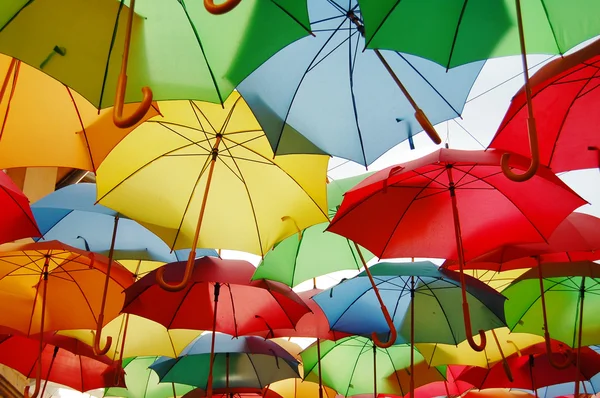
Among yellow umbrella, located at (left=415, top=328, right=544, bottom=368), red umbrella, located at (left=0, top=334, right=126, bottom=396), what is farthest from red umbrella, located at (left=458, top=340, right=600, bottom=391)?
red umbrella, located at (left=0, top=334, right=126, bottom=396)

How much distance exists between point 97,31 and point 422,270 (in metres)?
2.65

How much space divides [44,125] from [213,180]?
1.16 meters

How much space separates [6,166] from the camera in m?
3.45

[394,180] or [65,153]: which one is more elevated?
[65,153]

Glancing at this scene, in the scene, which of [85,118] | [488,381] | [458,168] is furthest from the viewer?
[488,381]

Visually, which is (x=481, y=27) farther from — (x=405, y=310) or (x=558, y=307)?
(x=558, y=307)

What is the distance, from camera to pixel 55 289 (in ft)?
17.0

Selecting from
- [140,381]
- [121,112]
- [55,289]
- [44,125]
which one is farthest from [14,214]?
[140,381]

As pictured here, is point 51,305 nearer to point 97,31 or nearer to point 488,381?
point 97,31

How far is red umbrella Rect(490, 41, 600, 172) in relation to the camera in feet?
10.7

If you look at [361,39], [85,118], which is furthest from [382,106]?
[85,118]

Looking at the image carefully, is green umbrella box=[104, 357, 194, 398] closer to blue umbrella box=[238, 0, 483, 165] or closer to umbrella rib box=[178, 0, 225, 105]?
blue umbrella box=[238, 0, 483, 165]

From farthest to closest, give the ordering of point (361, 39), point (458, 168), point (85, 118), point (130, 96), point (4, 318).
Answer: point (4, 318) < point (458, 168) < point (85, 118) < point (361, 39) < point (130, 96)

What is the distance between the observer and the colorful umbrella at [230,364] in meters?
5.79
